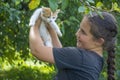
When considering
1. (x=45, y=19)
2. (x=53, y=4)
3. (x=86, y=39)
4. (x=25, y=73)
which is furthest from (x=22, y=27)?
(x=53, y=4)

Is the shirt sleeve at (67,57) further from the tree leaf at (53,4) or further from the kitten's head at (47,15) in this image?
the tree leaf at (53,4)

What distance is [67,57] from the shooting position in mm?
2510

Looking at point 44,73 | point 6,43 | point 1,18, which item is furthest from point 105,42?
point 44,73

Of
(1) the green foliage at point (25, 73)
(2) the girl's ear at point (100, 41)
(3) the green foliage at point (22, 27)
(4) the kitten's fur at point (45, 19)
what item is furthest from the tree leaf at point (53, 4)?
(1) the green foliage at point (25, 73)

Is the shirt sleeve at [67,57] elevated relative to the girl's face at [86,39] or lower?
lower

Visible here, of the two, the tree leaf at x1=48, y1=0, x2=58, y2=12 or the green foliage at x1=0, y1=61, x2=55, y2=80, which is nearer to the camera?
the tree leaf at x1=48, y1=0, x2=58, y2=12

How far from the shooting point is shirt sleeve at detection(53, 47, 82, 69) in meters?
2.49

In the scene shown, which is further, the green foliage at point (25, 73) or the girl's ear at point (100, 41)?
the green foliage at point (25, 73)

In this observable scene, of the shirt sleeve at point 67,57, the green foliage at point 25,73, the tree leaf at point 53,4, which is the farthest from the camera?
the green foliage at point 25,73

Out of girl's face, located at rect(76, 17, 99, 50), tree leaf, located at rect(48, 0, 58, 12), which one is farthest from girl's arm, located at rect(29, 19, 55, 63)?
tree leaf, located at rect(48, 0, 58, 12)

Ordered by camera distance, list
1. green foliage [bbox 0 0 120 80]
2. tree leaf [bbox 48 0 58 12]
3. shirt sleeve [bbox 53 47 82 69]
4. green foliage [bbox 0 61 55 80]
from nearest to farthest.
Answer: tree leaf [bbox 48 0 58 12] → shirt sleeve [bbox 53 47 82 69] → green foliage [bbox 0 0 120 80] → green foliage [bbox 0 61 55 80]

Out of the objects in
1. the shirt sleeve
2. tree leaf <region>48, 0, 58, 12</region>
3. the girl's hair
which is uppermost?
tree leaf <region>48, 0, 58, 12</region>

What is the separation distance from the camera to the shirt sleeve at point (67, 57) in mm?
2490

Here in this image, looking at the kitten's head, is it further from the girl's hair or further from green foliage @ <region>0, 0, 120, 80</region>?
green foliage @ <region>0, 0, 120, 80</region>
